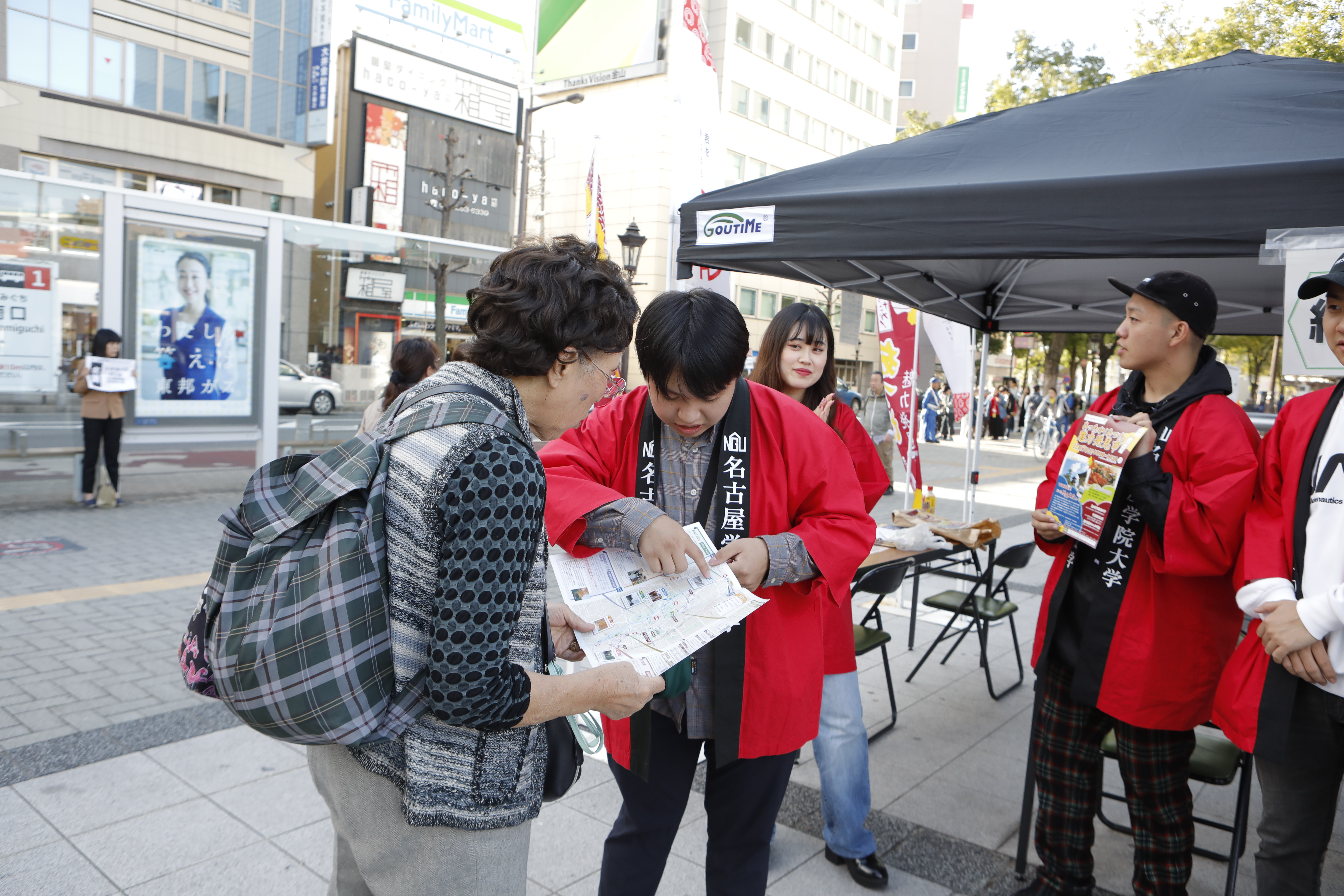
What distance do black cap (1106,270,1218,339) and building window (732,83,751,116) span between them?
37443 mm

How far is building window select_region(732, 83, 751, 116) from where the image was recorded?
37.2m

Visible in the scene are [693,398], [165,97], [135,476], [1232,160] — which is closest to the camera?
[693,398]

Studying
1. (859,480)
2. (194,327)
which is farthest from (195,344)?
(859,480)

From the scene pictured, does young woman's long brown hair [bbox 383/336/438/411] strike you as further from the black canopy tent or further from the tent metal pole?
the tent metal pole

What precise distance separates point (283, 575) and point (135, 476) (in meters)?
11.3

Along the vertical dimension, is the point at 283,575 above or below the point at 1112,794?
above

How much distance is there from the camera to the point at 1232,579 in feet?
8.09

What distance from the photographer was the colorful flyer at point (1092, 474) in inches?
93.4

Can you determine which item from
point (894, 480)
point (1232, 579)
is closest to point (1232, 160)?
point (1232, 579)

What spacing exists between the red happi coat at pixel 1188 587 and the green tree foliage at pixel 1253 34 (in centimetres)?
1089

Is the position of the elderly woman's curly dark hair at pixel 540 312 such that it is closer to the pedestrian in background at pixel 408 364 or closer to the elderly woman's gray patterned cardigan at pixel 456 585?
the elderly woman's gray patterned cardigan at pixel 456 585

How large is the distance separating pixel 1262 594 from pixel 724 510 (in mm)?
1340

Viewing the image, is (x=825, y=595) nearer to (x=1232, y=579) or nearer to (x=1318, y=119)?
(x=1232, y=579)

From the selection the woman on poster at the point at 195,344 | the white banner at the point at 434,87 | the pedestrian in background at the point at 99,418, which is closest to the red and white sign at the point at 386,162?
the white banner at the point at 434,87
